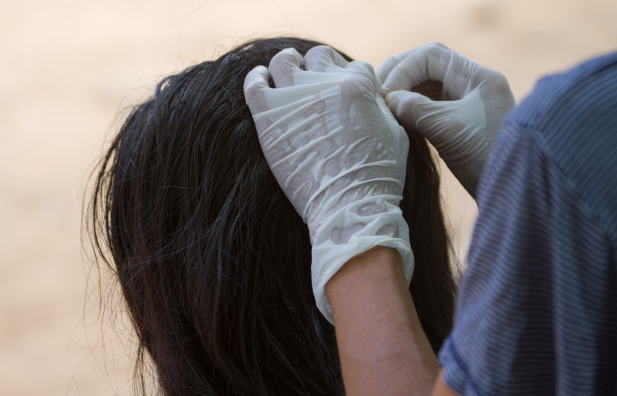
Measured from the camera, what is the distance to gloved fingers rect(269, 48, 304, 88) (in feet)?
3.27

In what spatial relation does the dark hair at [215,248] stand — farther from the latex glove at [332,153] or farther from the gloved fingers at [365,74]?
the gloved fingers at [365,74]

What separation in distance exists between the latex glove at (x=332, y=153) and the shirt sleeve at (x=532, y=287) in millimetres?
343

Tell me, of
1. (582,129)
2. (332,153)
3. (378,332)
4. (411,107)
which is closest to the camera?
(582,129)

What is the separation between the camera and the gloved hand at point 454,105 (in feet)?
3.45

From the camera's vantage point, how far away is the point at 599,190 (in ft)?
1.65

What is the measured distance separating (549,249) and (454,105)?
22.5 inches

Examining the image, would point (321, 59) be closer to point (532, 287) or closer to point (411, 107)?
point (411, 107)

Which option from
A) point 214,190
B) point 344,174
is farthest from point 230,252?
point 344,174

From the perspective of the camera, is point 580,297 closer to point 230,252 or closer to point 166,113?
point 230,252

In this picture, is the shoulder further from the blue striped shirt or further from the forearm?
the forearm

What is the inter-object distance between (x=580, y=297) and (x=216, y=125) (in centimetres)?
61

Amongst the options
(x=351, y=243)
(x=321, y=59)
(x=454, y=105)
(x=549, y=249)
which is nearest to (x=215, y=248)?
(x=351, y=243)

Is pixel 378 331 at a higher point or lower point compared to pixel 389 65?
lower

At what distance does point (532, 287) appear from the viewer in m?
0.54
